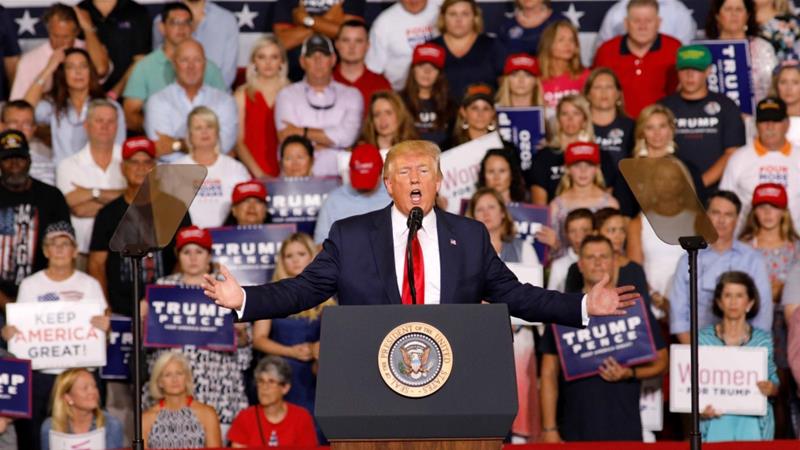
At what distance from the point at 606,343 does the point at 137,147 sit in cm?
287

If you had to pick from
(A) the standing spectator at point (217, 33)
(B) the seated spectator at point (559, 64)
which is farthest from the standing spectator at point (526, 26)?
(A) the standing spectator at point (217, 33)

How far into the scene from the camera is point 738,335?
25.8ft

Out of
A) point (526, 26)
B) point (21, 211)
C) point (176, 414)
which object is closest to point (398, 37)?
point (526, 26)

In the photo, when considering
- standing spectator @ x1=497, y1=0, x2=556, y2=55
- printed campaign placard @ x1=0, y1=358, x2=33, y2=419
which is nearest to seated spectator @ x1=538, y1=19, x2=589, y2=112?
standing spectator @ x1=497, y1=0, x2=556, y2=55

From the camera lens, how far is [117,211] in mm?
8781

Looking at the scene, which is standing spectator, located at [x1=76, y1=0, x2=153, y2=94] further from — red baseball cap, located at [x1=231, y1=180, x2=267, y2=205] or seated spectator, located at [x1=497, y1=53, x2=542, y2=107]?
seated spectator, located at [x1=497, y1=53, x2=542, y2=107]

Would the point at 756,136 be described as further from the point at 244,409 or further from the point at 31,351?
the point at 31,351

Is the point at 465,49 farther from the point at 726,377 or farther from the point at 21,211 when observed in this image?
the point at 726,377

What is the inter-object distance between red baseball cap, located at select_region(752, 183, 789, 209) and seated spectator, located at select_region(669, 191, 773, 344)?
0.16 meters

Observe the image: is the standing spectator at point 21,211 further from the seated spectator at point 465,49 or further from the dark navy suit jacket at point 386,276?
the dark navy suit jacket at point 386,276

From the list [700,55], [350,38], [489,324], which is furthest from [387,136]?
[489,324]

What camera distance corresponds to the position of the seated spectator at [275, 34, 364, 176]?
9500 mm

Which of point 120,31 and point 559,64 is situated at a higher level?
point 120,31

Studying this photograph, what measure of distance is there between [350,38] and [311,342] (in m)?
2.52
